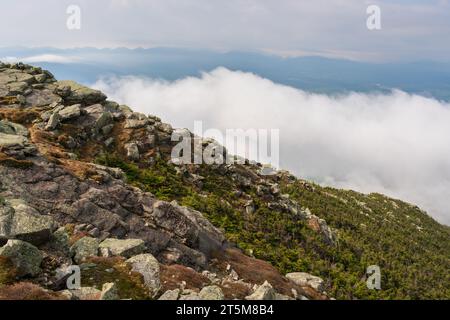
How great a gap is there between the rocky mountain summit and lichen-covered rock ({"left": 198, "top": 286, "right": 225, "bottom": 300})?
2.4 inches

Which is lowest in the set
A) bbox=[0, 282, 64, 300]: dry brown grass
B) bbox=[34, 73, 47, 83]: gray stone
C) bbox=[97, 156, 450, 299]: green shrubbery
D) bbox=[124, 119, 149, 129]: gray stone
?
bbox=[97, 156, 450, 299]: green shrubbery

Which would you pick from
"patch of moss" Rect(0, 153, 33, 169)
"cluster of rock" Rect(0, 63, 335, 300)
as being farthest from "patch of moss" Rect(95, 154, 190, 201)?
"patch of moss" Rect(0, 153, 33, 169)

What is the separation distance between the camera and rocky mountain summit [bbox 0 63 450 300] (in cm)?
1861

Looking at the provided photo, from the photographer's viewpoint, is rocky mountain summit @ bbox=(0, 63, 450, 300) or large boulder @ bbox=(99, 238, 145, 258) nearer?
rocky mountain summit @ bbox=(0, 63, 450, 300)

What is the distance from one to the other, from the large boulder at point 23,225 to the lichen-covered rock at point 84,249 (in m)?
1.65

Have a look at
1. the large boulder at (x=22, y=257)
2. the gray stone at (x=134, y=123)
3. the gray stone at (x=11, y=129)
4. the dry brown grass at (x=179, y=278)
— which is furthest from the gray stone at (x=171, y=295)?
the gray stone at (x=134, y=123)

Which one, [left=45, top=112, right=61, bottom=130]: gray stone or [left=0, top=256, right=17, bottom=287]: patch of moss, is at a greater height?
[left=45, top=112, right=61, bottom=130]: gray stone

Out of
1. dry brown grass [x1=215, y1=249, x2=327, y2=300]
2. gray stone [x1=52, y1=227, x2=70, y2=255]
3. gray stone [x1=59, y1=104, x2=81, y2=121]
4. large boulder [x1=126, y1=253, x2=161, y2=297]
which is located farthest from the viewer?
gray stone [x1=59, y1=104, x2=81, y2=121]

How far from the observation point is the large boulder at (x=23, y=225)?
18.8 metres

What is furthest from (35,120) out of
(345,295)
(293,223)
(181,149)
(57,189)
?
(345,295)

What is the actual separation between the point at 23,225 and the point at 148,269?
7.08m

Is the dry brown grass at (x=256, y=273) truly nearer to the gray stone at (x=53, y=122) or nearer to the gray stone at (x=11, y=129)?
the gray stone at (x=11, y=129)

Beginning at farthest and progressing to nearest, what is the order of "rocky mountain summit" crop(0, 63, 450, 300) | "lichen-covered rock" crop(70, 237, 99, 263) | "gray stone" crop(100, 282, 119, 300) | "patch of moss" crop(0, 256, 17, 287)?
"lichen-covered rock" crop(70, 237, 99, 263) → "rocky mountain summit" crop(0, 63, 450, 300) → "patch of moss" crop(0, 256, 17, 287) → "gray stone" crop(100, 282, 119, 300)

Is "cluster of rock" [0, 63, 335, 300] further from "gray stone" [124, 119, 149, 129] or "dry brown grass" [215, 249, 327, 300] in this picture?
"gray stone" [124, 119, 149, 129]
